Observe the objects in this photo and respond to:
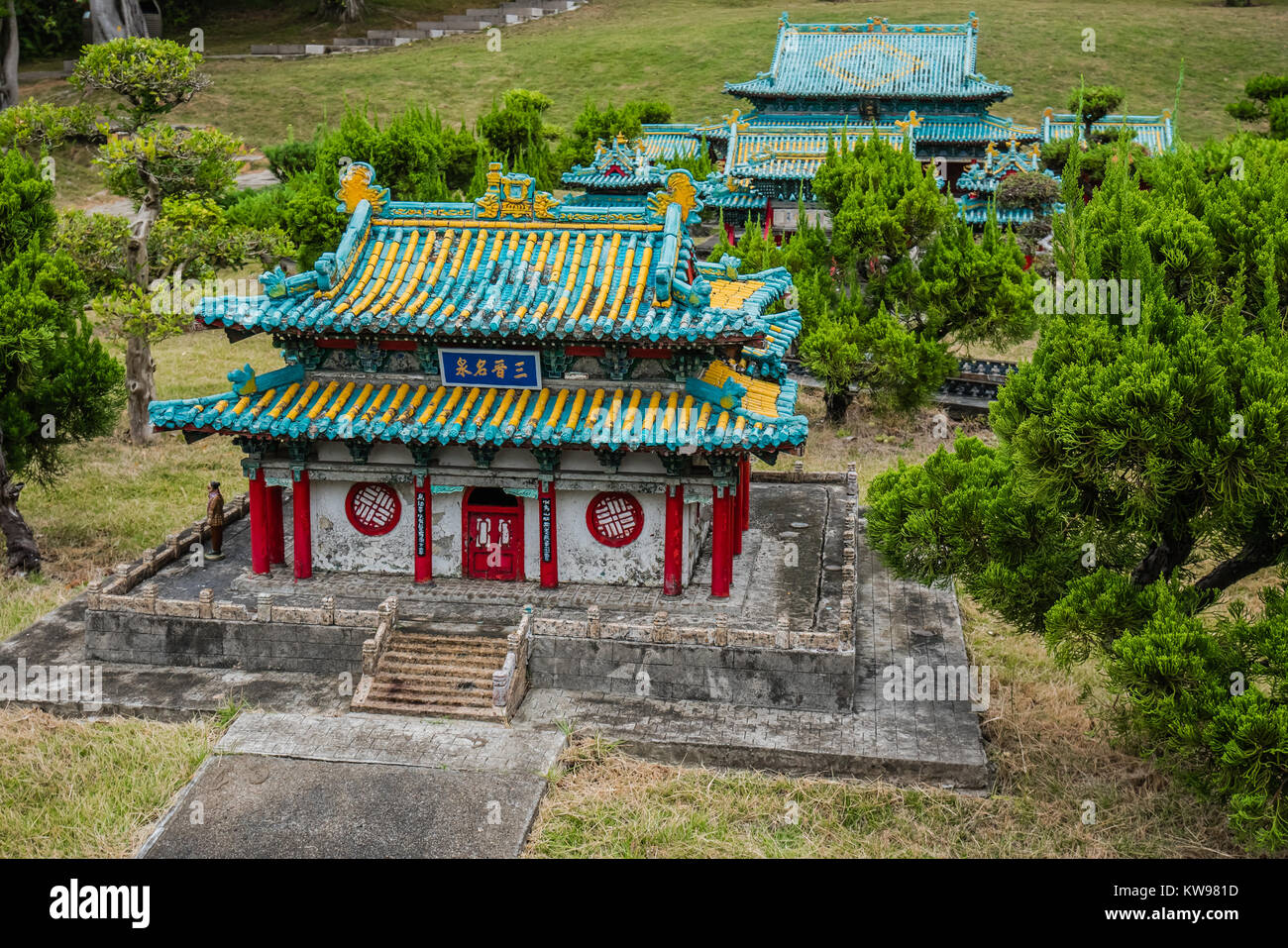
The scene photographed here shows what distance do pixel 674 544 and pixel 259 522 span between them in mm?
7351

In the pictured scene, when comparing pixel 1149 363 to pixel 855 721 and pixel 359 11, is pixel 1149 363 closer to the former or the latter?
pixel 855 721

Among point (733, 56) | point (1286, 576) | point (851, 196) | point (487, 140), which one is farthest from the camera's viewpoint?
point (733, 56)

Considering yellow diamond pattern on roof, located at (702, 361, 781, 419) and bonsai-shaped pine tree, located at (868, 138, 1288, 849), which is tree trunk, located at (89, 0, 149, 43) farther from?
bonsai-shaped pine tree, located at (868, 138, 1288, 849)

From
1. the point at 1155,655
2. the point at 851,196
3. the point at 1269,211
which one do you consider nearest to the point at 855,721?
the point at 1155,655

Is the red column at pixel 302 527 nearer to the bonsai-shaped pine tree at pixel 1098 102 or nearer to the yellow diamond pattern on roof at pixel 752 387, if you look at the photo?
the yellow diamond pattern on roof at pixel 752 387

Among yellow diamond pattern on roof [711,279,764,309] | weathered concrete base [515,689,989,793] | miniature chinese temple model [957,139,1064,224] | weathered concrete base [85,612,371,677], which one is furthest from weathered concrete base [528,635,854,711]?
miniature chinese temple model [957,139,1064,224]

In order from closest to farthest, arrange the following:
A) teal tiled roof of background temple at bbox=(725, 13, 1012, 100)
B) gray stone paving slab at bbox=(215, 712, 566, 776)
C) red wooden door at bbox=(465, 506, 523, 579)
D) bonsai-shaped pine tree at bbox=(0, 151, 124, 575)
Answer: gray stone paving slab at bbox=(215, 712, 566, 776)
red wooden door at bbox=(465, 506, 523, 579)
bonsai-shaped pine tree at bbox=(0, 151, 124, 575)
teal tiled roof of background temple at bbox=(725, 13, 1012, 100)

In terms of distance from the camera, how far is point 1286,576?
15.2m

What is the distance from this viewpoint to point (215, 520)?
2303 cm

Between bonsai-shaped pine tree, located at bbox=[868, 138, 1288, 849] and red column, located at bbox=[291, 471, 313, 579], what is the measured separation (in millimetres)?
10326

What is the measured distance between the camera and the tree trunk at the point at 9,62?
174 ft

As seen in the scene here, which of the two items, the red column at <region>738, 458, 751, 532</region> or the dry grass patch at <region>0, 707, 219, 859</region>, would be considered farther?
the red column at <region>738, 458, 751, 532</region>

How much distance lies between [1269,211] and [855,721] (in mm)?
8967

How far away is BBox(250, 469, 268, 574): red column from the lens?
2145cm
